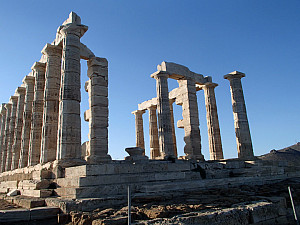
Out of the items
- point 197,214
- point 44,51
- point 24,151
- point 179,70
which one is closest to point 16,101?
point 24,151

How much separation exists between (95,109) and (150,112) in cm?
1210

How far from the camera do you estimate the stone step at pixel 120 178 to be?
28.7ft

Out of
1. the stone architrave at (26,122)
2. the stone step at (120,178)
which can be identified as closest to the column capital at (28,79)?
the stone architrave at (26,122)

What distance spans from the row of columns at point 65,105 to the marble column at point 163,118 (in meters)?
4.99

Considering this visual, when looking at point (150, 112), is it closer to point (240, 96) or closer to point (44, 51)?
point (240, 96)

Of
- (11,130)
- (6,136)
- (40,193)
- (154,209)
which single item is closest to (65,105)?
(40,193)

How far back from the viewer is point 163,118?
61.7 feet

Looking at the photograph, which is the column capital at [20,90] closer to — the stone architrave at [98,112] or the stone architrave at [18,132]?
the stone architrave at [18,132]

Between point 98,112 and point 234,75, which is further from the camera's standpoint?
point 234,75

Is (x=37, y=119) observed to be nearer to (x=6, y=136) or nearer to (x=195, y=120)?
(x=6, y=136)

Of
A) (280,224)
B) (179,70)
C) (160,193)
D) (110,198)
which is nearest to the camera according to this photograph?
(280,224)

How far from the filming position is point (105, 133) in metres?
15.0

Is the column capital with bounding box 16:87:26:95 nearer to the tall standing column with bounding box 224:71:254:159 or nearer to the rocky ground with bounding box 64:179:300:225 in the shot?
the tall standing column with bounding box 224:71:254:159

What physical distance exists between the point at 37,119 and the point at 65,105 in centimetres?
469
